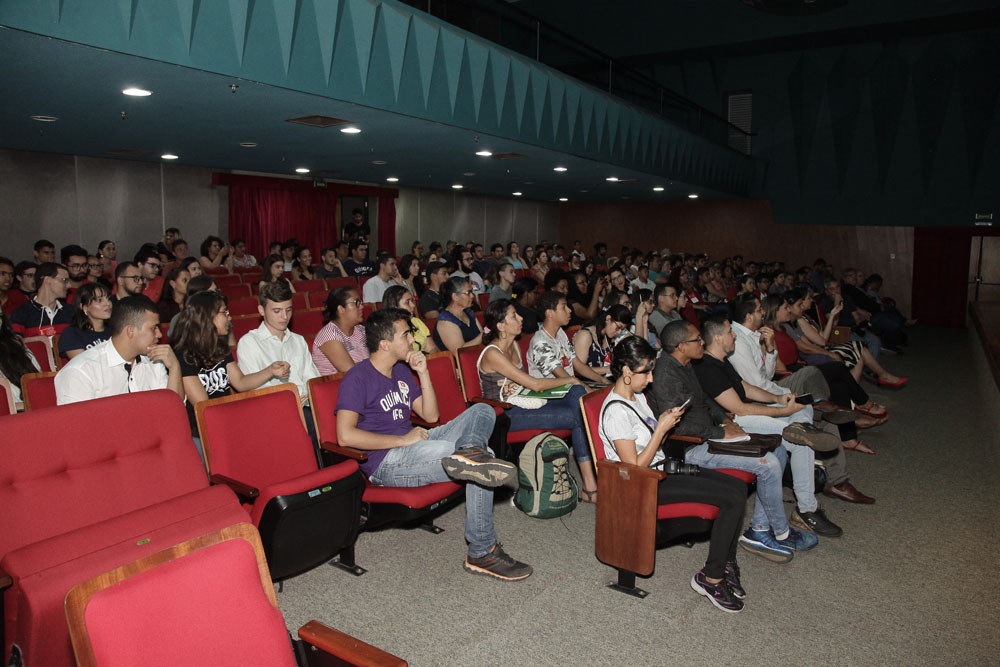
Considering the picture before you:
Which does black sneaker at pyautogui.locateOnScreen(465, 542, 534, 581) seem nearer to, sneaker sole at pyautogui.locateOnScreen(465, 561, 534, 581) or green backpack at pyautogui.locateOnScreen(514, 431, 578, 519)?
sneaker sole at pyautogui.locateOnScreen(465, 561, 534, 581)

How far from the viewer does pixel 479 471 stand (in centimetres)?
303

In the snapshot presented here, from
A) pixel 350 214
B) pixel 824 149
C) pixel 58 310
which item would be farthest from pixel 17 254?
pixel 824 149

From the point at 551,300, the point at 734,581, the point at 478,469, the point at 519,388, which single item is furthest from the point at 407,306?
the point at 734,581

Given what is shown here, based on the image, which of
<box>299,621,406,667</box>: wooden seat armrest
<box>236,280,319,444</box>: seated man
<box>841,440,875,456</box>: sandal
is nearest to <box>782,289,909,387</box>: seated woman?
<box>841,440,875,456</box>: sandal

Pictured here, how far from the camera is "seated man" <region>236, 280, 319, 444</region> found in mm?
3896

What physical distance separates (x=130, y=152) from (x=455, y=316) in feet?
23.4

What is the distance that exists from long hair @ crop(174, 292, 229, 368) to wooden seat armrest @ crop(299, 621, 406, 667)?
2227 millimetres

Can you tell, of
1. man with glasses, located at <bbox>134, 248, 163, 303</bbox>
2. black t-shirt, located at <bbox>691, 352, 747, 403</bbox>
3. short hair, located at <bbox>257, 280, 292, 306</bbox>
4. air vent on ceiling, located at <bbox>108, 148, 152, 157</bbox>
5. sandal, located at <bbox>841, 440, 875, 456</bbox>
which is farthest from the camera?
air vent on ceiling, located at <bbox>108, 148, 152, 157</bbox>

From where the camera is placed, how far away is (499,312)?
14.5ft

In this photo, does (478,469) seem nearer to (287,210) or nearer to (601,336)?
(601,336)

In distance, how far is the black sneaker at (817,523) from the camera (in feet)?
12.7

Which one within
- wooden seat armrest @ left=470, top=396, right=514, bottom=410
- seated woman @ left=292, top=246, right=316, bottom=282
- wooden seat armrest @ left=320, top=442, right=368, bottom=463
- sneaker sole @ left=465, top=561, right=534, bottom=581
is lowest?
sneaker sole @ left=465, top=561, right=534, bottom=581

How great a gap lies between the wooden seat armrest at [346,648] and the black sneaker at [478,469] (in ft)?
4.53

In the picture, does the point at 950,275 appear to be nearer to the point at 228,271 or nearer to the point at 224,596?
the point at 228,271
